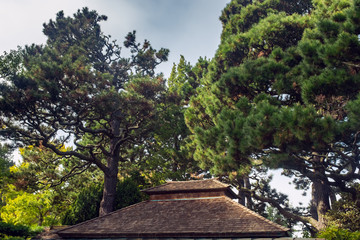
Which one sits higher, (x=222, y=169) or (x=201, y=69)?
(x=201, y=69)

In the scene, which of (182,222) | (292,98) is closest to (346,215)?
(292,98)

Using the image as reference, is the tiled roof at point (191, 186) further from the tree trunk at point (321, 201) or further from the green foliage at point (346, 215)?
the tree trunk at point (321, 201)

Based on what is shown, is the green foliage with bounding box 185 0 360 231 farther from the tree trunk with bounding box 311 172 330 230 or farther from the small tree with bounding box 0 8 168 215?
the small tree with bounding box 0 8 168 215

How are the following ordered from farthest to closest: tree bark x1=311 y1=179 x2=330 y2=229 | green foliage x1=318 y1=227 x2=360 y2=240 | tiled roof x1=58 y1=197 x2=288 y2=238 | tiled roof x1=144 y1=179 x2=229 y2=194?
tree bark x1=311 y1=179 x2=330 y2=229, tiled roof x1=144 y1=179 x2=229 y2=194, green foliage x1=318 y1=227 x2=360 y2=240, tiled roof x1=58 y1=197 x2=288 y2=238

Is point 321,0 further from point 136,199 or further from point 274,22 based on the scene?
point 136,199

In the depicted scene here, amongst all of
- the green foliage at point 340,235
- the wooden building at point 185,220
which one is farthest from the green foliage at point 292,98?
the green foliage at point 340,235

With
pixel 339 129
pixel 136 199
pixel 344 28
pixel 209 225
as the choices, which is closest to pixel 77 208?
pixel 136 199

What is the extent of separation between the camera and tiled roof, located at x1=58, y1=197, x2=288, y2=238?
10138 mm

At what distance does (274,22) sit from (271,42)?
3.41ft

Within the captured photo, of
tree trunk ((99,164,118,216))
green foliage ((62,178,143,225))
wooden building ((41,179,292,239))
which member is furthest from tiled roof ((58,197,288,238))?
tree trunk ((99,164,118,216))

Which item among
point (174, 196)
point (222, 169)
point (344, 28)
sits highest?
point (344, 28)

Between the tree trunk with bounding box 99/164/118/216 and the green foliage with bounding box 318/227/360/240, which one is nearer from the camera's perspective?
the green foliage with bounding box 318/227/360/240

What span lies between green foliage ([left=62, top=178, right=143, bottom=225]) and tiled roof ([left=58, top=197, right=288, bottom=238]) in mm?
4032

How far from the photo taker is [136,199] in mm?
17750
